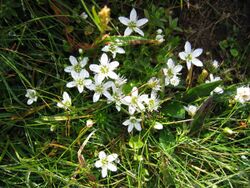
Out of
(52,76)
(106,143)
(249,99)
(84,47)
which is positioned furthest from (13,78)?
(249,99)

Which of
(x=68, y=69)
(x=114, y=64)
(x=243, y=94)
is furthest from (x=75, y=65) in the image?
(x=243, y=94)

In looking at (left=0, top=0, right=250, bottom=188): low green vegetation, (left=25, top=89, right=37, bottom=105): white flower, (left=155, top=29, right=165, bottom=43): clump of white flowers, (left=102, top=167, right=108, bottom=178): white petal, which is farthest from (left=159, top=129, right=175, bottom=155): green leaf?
(left=25, top=89, right=37, bottom=105): white flower

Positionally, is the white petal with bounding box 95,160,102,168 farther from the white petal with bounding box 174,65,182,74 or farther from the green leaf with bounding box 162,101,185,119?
the white petal with bounding box 174,65,182,74

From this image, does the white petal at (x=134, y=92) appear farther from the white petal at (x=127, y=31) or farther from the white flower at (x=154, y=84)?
the white petal at (x=127, y=31)

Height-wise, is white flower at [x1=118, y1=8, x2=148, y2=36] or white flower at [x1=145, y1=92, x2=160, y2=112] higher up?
white flower at [x1=118, y1=8, x2=148, y2=36]

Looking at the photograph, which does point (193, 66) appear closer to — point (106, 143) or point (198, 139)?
point (198, 139)
